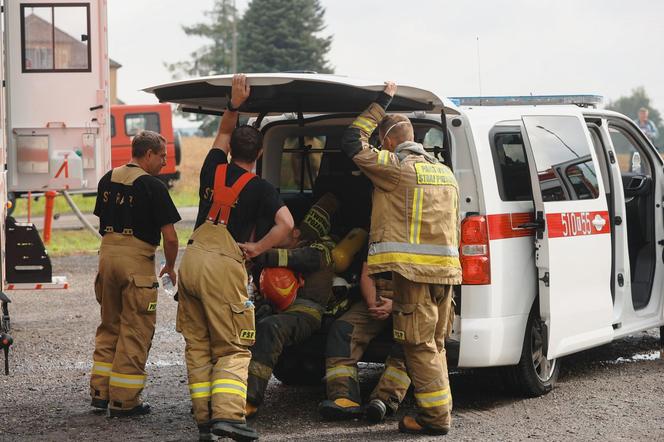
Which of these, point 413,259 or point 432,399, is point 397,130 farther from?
point 432,399

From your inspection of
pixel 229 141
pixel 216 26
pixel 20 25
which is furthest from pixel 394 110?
pixel 216 26

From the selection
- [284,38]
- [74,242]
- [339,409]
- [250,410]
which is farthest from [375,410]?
[284,38]

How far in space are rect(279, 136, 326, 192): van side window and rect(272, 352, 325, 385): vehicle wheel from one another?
1.20 meters

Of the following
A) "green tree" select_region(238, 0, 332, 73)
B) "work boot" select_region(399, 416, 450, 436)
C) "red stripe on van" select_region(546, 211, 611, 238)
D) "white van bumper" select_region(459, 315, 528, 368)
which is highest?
"green tree" select_region(238, 0, 332, 73)

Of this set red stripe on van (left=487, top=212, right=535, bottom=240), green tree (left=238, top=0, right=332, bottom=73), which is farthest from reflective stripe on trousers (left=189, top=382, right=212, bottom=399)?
green tree (left=238, top=0, right=332, bottom=73)

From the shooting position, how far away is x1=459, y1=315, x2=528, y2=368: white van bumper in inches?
264

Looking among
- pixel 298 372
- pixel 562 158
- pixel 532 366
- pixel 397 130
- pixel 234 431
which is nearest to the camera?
pixel 234 431

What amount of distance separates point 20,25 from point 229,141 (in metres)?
5.48

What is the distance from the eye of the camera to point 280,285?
6879mm

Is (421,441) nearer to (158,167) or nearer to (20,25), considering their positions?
(158,167)

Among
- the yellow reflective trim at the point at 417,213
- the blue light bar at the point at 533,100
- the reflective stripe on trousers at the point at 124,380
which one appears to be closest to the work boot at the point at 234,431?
the reflective stripe on trousers at the point at 124,380

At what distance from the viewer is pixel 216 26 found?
85312mm

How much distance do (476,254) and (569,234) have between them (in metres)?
0.84

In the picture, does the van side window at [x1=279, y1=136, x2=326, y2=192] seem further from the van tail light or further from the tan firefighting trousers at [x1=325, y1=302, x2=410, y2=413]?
the van tail light
